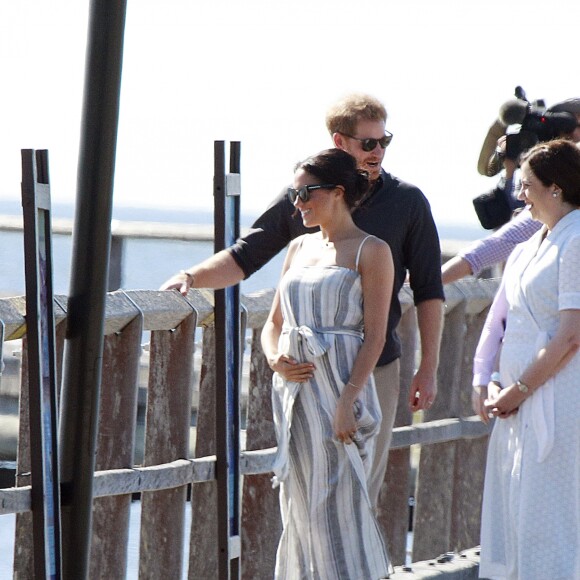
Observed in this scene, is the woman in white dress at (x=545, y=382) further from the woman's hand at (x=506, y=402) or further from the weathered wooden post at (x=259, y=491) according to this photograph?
the weathered wooden post at (x=259, y=491)

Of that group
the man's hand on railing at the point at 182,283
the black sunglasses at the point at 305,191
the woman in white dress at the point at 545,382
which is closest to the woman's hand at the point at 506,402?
the woman in white dress at the point at 545,382

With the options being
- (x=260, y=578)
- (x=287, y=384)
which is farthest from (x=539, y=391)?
(x=260, y=578)

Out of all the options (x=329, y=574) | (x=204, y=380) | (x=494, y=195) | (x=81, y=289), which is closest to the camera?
(x=81, y=289)

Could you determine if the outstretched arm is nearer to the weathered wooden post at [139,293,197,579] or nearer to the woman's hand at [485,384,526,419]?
the weathered wooden post at [139,293,197,579]

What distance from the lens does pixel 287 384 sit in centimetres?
390

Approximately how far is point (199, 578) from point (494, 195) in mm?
1808

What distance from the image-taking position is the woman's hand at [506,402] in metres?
4.11

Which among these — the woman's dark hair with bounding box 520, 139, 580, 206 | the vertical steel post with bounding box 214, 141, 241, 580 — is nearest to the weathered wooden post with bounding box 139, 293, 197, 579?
the vertical steel post with bounding box 214, 141, 241, 580

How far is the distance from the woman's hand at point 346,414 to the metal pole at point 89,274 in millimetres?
927

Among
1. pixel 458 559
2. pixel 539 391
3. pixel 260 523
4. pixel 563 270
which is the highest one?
pixel 563 270

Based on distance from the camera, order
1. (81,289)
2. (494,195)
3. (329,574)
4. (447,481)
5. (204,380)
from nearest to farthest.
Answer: (81,289) < (329,574) < (204,380) < (494,195) < (447,481)

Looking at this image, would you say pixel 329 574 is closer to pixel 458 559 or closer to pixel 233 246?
pixel 233 246

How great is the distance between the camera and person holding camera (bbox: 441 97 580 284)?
4.67 metres

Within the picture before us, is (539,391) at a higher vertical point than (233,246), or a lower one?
lower
